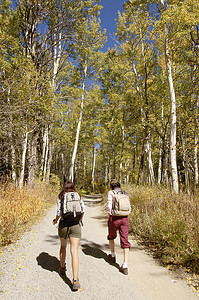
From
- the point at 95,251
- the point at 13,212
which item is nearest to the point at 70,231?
the point at 95,251

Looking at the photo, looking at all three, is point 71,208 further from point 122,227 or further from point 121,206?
point 122,227

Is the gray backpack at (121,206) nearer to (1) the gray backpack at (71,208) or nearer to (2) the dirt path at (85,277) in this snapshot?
(1) the gray backpack at (71,208)

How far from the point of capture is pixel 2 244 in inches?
154

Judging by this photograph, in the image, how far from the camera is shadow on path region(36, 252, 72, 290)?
2923 mm

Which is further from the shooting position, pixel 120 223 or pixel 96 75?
pixel 96 75

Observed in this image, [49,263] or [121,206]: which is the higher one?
[121,206]

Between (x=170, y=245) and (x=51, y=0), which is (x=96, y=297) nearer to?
(x=170, y=245)

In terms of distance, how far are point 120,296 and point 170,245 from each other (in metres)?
1.94

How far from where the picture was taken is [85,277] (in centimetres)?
296

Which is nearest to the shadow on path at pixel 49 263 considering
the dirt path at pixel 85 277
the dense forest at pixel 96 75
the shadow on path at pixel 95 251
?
the dirt path at pixel 85 277

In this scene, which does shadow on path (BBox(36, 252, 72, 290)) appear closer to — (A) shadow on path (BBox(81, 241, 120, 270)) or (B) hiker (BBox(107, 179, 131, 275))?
(A) shadow on path (BBox(81, 241, 120, 270))

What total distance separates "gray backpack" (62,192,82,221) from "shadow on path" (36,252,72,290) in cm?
106

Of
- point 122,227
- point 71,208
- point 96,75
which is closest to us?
point 71,208

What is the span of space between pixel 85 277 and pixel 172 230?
225 centimetres
